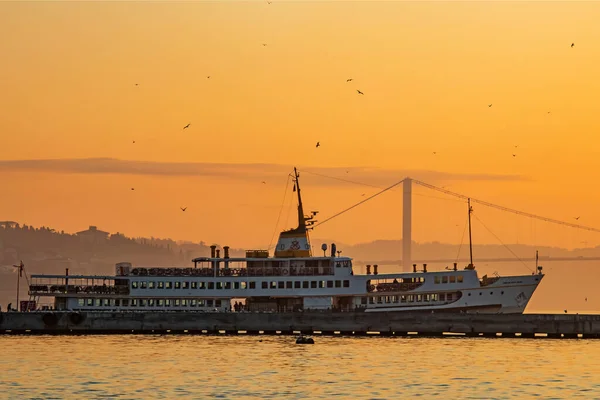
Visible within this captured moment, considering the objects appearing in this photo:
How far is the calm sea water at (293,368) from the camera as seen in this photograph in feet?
250

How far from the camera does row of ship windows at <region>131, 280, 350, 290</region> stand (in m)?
117

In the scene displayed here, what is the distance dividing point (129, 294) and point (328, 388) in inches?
1730

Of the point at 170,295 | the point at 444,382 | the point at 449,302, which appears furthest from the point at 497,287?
the point at 444,382

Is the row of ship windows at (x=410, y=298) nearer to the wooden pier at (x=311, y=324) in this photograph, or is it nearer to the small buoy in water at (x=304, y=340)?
the wooden pier at (x=311, y=324)

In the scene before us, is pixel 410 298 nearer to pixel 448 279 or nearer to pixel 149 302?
pixel 448 279

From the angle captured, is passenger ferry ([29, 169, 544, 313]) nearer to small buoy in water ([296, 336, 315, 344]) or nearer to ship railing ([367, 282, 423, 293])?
ship railing ([367, 282, 423, 293])

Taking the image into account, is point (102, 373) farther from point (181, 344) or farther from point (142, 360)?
point (181, 344)

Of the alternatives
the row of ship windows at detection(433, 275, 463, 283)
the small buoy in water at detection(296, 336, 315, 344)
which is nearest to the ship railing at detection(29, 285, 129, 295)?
the small buoy in water at detection(296, 336, 315, 344)

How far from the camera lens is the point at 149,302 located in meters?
118

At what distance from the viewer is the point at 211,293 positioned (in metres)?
118

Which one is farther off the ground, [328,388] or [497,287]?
[497,287]

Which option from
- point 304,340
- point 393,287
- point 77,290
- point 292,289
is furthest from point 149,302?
point 393,287

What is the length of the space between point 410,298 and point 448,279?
3732 mm

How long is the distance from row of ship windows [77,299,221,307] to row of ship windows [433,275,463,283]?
19.4 meters
